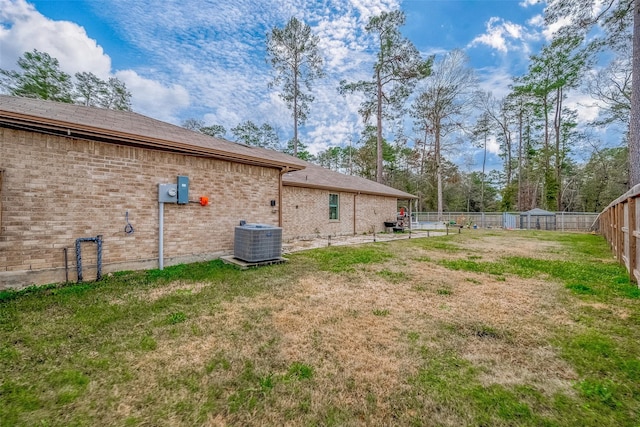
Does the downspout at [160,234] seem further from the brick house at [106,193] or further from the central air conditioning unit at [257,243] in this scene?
the central air conditioning unit at [257,243]

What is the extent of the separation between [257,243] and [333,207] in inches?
289

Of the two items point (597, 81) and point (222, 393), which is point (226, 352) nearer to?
point (222, 393)

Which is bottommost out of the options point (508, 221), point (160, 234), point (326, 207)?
point (508, 221)

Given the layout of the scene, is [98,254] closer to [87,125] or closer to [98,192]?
[98,192]

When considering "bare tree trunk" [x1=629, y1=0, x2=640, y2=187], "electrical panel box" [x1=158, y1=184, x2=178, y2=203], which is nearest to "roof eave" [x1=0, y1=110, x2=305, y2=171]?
"electrical panel box" [x1=158, y1=184, x2=178, y2=203]

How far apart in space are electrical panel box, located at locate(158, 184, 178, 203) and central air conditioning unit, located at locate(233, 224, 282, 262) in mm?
1536

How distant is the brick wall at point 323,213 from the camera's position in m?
10.7

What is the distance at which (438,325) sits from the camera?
3062mm

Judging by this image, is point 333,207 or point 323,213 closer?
point 323,213

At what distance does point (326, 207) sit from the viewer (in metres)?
12.3

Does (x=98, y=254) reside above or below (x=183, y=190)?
below

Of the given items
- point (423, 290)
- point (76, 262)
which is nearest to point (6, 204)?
point (76, 262)

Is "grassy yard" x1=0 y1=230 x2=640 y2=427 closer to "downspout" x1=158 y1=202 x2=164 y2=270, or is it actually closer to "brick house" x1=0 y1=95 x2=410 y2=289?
"brick house" x1=0 y1=95 x2=410 y2=289

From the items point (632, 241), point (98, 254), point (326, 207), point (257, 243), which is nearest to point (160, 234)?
point (98, 254)
